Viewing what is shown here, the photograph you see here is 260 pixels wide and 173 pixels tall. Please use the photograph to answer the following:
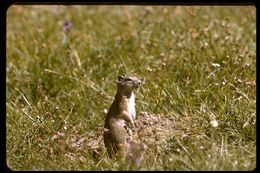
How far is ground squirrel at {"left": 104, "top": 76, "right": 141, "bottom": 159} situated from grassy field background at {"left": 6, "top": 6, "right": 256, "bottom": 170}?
0.09m

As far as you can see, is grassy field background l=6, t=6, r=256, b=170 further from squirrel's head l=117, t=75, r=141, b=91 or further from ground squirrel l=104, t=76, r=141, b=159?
A: squirrel's head l=117, t=75, r=141, b=91

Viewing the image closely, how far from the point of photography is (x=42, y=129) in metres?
5.34

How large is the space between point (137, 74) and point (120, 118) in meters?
1.50

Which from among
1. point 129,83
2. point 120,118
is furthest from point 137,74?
point 120,118

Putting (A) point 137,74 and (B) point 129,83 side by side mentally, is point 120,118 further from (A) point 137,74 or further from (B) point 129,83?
(A) point 137,74

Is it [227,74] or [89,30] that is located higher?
[89,30]

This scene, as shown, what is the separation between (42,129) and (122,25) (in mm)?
3098

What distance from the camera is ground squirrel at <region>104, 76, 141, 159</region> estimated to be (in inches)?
186

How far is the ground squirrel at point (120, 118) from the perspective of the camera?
471 cm

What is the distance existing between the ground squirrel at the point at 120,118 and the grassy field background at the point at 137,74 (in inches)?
3.7

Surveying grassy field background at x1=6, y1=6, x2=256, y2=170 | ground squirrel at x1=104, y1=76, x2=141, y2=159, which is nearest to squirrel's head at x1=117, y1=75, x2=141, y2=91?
ground squirrel at x1=104, y1=76, x2=141, y2=159

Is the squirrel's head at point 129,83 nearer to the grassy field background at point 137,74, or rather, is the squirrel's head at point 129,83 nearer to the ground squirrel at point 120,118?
the ground squirrel at point 120,118

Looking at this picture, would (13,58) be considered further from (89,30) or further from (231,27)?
(231,27)

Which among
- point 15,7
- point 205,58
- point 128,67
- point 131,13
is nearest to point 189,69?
point 205,58
